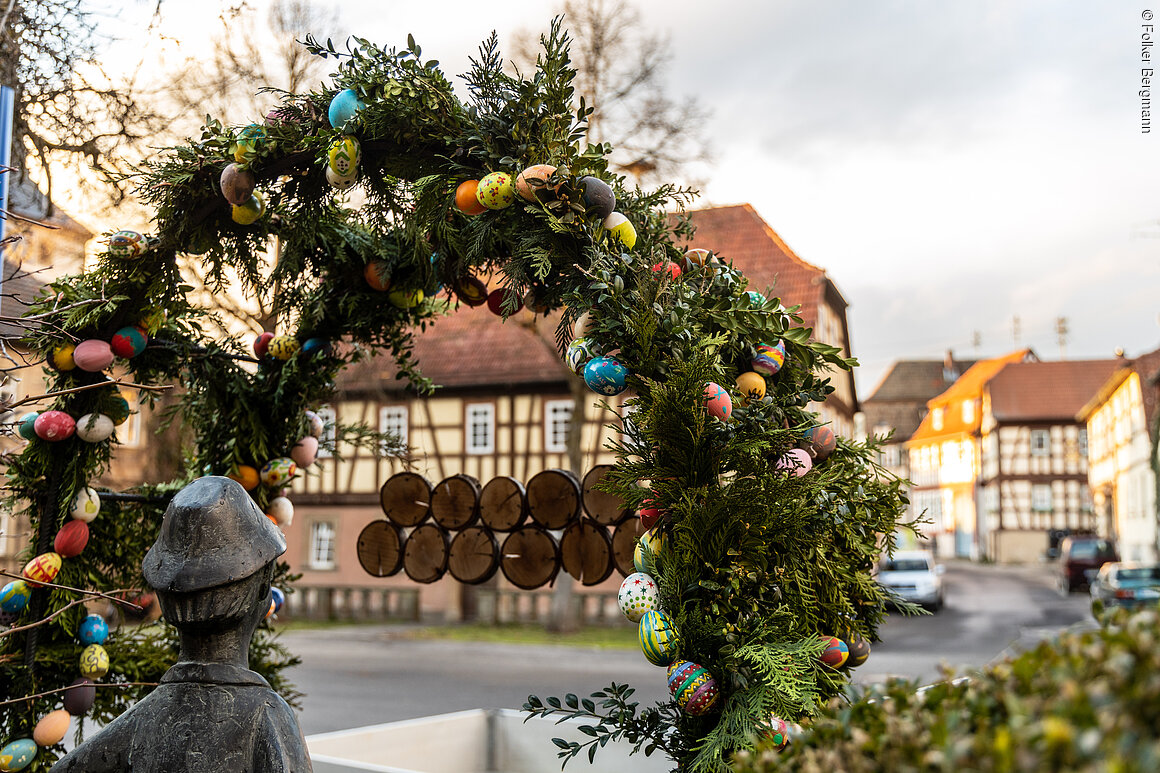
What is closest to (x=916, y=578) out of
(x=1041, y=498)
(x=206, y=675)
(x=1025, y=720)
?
(x=206, y=675)

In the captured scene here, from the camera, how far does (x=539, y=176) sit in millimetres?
2754

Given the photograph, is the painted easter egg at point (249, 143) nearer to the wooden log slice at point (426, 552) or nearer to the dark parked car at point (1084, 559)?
the wooden log slice at point (426, 552)

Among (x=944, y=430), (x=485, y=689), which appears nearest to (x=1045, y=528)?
(x=944, y=430)

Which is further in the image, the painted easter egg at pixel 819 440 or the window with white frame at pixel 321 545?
the window with white frame at pixel 321 545

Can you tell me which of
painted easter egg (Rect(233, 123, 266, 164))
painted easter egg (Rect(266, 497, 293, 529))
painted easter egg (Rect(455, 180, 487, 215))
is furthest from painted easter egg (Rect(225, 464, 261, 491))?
painted easter egg (Rect(455, 180, 487, 215))

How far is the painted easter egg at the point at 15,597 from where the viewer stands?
136 inches

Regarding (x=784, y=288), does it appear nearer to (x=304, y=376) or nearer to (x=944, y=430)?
(x=304, y=376)

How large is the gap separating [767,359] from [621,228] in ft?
1.98

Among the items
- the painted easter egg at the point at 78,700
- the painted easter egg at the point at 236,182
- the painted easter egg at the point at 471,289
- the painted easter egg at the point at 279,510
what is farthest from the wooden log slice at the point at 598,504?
the painted easter egg at the point at 78,700

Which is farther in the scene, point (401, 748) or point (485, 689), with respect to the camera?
point (485, 689)

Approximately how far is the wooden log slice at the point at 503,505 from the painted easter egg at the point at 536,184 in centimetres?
207

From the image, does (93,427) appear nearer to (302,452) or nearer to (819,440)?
(302,452)

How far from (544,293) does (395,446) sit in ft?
6.90

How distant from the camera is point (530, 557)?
460 cm
